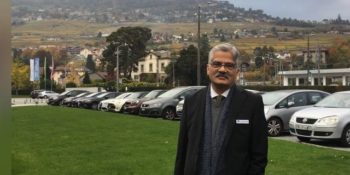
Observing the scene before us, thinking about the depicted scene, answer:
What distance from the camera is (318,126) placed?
45.9 feet

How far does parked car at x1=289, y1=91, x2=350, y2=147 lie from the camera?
13.8 meters

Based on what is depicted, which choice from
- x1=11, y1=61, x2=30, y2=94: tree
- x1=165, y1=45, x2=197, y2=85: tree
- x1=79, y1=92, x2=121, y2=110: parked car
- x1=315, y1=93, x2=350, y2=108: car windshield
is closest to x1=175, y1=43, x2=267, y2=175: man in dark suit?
x1=315, y1=93, x2=350, y2=108: car windshield

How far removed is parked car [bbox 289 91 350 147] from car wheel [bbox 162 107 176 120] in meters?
11.4

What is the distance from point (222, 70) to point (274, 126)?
13985 mm

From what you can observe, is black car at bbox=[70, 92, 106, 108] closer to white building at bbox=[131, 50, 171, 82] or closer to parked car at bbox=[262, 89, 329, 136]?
parked car at bbox=[262, 89, 329, 136]

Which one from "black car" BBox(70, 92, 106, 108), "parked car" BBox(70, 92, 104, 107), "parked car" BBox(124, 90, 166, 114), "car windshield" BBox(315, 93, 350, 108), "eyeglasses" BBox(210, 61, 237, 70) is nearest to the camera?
"eyeglasses" BBox(210, 61, 237, 70)

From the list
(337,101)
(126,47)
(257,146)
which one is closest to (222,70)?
(257,146)

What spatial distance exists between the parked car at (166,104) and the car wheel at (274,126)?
8.48 meters

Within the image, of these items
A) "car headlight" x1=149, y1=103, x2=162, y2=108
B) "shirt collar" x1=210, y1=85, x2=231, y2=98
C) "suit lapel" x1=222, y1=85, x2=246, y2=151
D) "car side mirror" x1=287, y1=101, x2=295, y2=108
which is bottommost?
"car headlight" x1=149, y1=103, x2=162, y2=108

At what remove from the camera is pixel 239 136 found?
347cm

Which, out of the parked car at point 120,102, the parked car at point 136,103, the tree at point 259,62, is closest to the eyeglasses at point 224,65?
the parked car at point 136,103

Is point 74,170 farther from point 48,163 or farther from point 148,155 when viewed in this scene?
point 148,155

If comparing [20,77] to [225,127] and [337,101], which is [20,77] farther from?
[225,127]

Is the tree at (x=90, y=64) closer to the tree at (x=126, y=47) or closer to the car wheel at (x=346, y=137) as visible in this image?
the tree at (x=126, y=47)
